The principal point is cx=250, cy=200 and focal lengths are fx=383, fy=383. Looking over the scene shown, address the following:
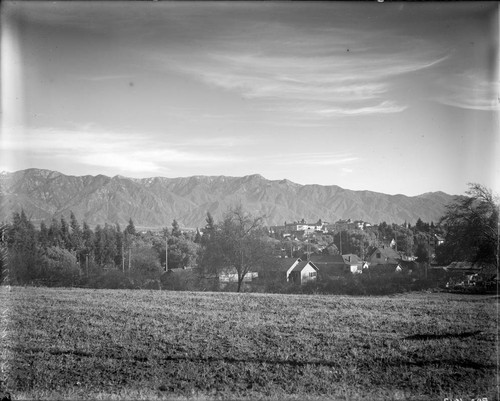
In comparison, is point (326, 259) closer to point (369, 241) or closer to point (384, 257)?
point (369, 241)

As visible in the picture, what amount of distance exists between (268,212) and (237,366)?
9.15 m

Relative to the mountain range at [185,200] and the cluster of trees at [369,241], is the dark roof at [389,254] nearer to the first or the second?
the cluster of trees at [369,241]

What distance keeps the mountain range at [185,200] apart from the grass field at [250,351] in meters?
2.22

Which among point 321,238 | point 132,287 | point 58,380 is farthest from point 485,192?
point 321,238

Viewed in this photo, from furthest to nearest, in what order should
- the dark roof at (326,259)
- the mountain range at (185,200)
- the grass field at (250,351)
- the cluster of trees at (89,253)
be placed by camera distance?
1. the dark roof at (326,259)
2. the cluster of trees at (89,253)
3. the mountain range at (185,200)
4. the grass field at (250,351)

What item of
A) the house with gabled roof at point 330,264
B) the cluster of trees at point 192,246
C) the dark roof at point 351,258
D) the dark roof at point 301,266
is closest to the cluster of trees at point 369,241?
A: the cluster of trees at point 192,246

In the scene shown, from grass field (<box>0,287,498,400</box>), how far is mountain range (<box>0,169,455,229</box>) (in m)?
2.22

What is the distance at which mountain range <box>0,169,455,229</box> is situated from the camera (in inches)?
317

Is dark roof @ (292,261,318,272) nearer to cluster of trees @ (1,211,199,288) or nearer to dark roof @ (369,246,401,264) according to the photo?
dark roof @ (369,246,401,264)

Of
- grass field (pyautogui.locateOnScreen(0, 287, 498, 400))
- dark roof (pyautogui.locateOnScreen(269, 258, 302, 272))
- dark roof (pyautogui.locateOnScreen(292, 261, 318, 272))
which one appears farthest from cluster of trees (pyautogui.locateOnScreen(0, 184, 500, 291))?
grass field (pyautogui.locateOnScreen(0, 287, 498, 400))

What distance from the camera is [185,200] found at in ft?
40.0

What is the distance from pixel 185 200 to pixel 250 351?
21.7 feet

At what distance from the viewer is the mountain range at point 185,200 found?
805cm

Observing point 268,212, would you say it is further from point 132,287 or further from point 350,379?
point 350,379
